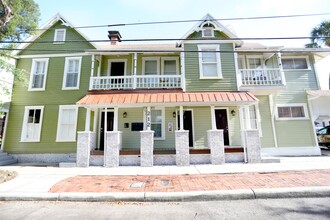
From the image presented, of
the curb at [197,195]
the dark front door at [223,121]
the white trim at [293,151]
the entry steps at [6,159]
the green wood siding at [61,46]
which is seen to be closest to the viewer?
the curb at [197,195]

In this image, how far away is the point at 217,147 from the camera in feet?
28.4

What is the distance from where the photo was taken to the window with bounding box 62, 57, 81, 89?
36.9ft

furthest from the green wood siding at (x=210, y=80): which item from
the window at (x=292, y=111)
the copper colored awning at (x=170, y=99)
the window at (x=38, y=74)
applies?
the window at (x=38, y=74)

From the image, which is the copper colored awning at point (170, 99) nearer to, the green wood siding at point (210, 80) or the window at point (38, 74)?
the green wood siding at point (210, 80)

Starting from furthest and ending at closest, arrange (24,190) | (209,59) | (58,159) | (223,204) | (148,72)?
(148,72)
(209,59)
(58,159)
(24,190)
(223,204)

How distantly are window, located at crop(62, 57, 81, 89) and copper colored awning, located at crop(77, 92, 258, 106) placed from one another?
2391 millimetres

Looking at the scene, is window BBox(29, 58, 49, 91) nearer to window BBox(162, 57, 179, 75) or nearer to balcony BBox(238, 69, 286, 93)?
window BBox(162, 57, 179, 75)

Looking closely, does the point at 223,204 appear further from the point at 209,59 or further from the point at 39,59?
the point at 39,59

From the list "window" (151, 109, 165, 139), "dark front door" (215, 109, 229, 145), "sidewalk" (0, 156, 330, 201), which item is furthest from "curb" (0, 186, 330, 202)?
"window" (151, 109, 165, 139)

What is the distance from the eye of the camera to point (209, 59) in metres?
11.0

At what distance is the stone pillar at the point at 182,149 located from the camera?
27.9ft

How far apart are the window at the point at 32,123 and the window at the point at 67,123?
130cm

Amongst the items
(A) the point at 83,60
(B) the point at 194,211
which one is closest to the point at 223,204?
(B) the point at 194,211

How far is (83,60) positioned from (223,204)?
11578mm
